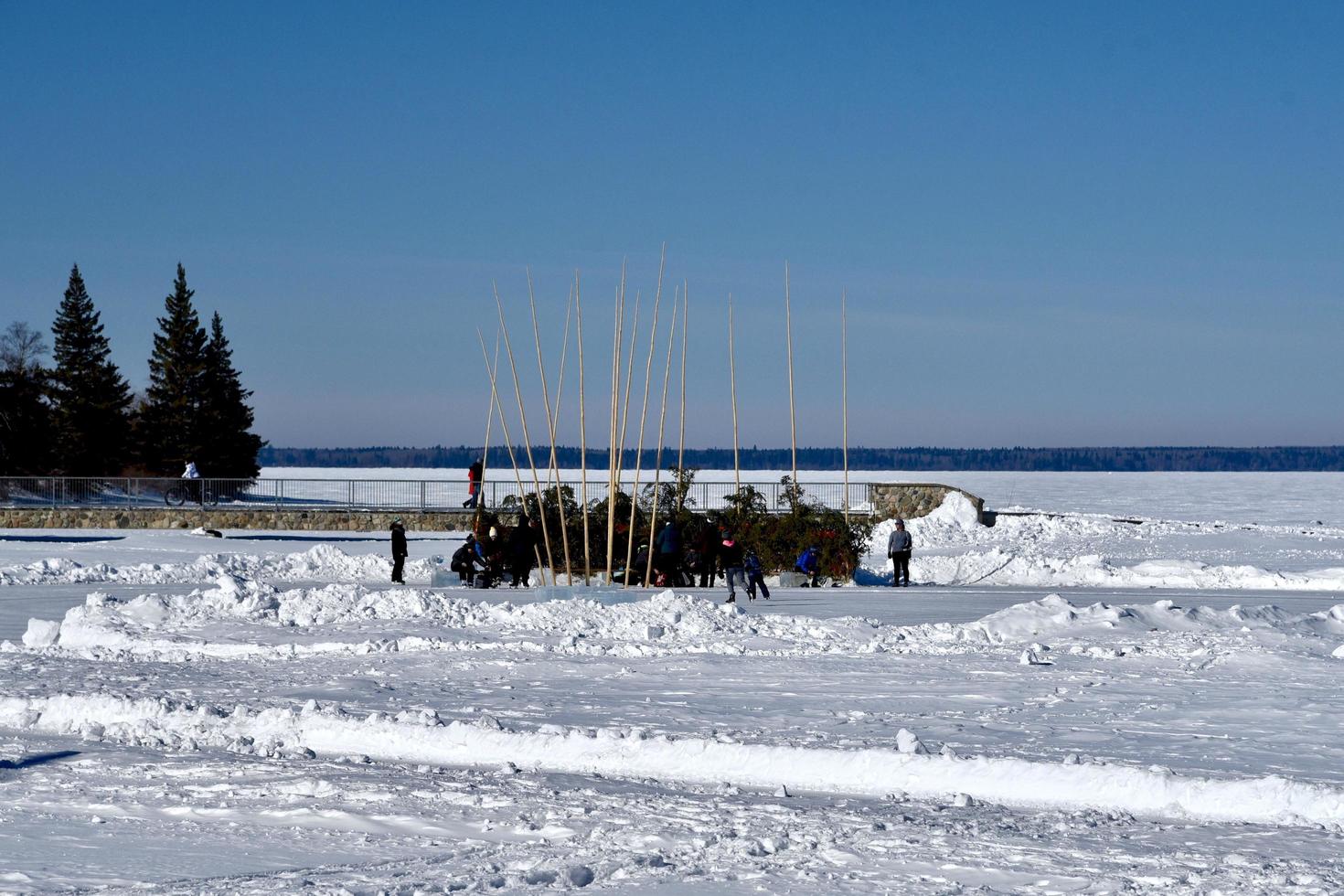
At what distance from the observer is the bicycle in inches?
1700

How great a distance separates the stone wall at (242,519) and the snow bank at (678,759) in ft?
94.7

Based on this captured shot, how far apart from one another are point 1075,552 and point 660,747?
90.3 feet

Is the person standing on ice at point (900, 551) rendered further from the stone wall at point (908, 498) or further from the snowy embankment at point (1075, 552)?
the stone wall at point (908, 498)

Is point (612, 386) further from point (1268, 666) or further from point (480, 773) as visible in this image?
point (480, 773)

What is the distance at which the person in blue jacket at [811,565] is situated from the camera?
28.1 meters

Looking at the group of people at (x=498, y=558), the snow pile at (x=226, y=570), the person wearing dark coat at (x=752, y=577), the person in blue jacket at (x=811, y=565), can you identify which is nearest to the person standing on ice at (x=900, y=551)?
the person in blue jacket at (x=811, y=565)

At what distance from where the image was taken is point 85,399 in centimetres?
5778

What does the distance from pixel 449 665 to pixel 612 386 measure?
9240 mm

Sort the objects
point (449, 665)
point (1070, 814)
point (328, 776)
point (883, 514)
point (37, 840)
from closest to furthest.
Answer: point (37, 840), point (1070, 814), point (328, 776), point (449, 665), point (883, 514)

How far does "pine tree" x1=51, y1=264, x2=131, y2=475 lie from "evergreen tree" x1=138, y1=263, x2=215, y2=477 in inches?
42.2

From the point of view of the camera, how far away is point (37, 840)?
7832 millimetres

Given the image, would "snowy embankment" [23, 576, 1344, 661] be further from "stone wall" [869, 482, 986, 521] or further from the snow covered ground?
"stone wall" [869, 482, 986, 521]

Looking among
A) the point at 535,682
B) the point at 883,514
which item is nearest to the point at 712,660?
the point at 535,682

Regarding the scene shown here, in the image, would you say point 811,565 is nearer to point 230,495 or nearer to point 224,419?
point 230,495
